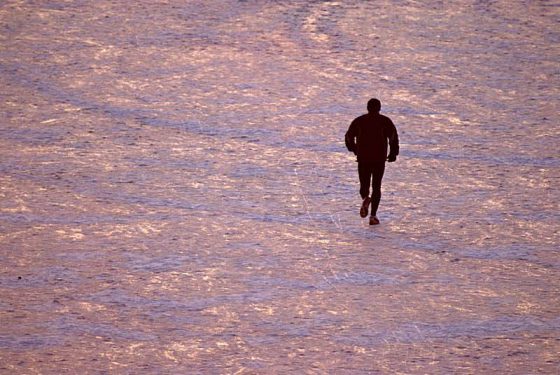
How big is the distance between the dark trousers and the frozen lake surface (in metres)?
0.27

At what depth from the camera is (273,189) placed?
12977mm

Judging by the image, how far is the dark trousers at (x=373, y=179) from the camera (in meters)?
12.0

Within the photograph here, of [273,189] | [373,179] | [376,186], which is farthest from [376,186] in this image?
[273,189]

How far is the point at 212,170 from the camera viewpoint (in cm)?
1359

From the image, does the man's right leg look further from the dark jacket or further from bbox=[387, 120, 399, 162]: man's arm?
bbox=[387, 120, 399, 162]: man's arm

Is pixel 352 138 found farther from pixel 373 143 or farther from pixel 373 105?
pixel 373 105

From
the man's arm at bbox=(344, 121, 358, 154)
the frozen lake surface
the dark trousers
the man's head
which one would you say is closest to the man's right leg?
the dark trousers

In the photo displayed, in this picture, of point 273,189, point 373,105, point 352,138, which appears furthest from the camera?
point 273,189

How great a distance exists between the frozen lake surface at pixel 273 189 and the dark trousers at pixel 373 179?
0.89 ft

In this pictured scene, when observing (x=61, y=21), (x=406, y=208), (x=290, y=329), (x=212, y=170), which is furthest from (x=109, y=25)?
(x=290, y=329)

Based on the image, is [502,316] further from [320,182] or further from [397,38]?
[397,38]

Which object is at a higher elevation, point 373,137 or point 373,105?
point 373,105

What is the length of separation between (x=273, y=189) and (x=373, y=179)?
4.36 ft

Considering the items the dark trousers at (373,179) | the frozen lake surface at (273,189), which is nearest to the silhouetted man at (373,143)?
the dark trousers at (373,179)
